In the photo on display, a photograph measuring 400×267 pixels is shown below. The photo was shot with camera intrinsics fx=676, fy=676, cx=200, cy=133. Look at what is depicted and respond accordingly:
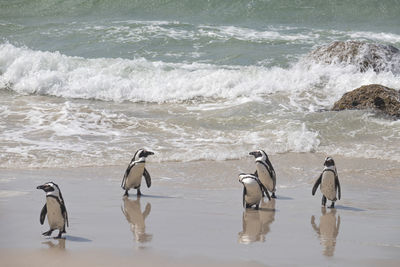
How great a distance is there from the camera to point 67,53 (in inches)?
695

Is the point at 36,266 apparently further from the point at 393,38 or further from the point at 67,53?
the point at 393,38

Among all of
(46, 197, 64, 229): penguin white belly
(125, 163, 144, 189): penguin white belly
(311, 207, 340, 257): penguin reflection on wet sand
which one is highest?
(125, 163, 144, 189): penguin white belly

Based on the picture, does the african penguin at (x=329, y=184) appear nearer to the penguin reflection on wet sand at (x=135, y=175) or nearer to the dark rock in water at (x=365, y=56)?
the penguin reflection on wet sand at (x=135, y=175)

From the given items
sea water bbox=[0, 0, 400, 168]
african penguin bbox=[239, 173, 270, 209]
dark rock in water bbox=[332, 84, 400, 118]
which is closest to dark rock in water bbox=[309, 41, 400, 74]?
sea water bbox=[0, 0, 400, 168]

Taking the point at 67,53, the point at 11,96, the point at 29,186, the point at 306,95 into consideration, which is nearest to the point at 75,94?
the point at 11,96

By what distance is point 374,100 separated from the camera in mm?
11273

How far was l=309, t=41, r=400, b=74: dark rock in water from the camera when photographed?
1382cm

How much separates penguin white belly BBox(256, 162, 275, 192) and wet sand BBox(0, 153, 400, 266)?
0.14 metres

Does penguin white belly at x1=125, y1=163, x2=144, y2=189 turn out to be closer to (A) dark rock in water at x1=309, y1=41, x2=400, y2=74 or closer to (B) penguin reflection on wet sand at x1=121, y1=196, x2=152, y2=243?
(B) penguin reflection on wet sand at x1=121, y1=196, x2=152, y2=243

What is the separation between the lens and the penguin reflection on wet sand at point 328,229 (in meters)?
5.05

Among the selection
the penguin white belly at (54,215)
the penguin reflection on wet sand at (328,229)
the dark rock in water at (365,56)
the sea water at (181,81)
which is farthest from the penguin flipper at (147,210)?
the dark rock in water at (365,56)

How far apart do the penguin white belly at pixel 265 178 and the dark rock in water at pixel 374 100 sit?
4.66 meters

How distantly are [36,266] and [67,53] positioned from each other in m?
13.7

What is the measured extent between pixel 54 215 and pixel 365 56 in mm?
10114
